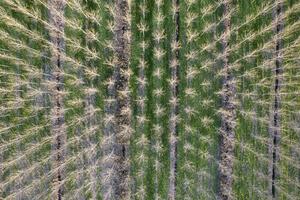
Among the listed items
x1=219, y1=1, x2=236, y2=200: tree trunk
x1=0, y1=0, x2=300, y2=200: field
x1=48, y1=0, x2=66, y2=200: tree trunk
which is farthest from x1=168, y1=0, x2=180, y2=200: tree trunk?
x1=48, y1=0, x2=66, y2=200: tree trunk

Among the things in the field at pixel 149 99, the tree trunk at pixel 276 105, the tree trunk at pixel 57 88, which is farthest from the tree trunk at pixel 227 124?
the tree trunk at pixel 57 88

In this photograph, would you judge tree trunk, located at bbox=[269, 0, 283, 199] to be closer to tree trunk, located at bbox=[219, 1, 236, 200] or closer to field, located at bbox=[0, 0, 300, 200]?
field, located at bbox=[0, 0, 300, 200]

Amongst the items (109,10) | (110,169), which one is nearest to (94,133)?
(110,169)

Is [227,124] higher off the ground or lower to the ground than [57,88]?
lower

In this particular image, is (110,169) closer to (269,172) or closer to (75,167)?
(75,167)

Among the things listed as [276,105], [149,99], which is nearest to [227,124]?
[276,105]

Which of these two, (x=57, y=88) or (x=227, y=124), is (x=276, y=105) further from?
(x=57, y=88)

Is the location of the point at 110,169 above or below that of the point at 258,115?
below

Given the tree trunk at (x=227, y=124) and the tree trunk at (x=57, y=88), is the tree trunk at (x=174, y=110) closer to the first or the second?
the tree trunk at (x=227, y=124)
